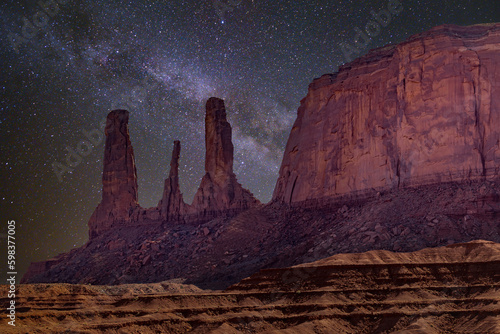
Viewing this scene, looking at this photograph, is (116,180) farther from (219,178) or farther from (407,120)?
(407,120)

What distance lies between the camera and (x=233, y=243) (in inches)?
1896

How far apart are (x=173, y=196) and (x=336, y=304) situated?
148 feet

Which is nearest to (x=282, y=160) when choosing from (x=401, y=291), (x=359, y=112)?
(x=359, y=112)

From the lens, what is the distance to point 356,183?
4744cm

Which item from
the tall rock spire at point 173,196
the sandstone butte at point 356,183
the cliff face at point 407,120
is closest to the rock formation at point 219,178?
the sandstone butte at point 356,183

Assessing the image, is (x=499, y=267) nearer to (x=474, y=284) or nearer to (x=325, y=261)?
(x=474, y=284)

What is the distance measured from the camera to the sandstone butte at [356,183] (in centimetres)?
3766

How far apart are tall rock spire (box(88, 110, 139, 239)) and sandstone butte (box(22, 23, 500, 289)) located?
16.0ft

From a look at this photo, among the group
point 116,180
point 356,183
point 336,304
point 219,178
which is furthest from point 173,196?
point 336,304

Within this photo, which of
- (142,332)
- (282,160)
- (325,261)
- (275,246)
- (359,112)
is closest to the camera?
(142,332)

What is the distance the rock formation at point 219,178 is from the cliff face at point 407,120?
6.86 m

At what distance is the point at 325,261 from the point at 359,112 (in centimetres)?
2723

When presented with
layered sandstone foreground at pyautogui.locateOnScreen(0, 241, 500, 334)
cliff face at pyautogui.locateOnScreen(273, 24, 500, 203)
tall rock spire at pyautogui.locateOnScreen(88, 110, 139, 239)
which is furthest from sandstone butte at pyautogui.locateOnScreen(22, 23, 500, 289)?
layered sandstone foreground at pyautogui.locateOnScreen(0, 241, 500, 334)

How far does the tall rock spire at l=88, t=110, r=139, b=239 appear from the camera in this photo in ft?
228
